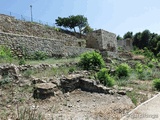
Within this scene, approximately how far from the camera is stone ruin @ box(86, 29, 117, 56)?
21109 millimetres

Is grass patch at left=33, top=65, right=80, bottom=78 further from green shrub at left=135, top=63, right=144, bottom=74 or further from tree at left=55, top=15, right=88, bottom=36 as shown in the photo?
tree at left=55, top=15, right=88, bottom=36

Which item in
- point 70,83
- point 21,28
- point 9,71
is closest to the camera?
point 9,71

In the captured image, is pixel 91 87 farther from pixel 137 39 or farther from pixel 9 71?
pixel 137 39

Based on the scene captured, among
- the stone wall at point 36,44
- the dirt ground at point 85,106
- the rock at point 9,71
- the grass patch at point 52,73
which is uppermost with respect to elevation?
the stone wall at point 36,44

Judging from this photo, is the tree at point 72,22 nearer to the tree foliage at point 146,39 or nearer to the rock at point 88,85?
the tree foliage at point 146,39

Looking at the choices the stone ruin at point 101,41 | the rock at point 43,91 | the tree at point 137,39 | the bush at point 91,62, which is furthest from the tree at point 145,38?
the rock at point 43,91

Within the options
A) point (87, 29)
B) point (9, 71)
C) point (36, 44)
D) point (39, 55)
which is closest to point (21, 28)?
point (36, 44)

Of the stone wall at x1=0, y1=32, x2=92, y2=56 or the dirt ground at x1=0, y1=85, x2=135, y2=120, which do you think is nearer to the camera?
the dirt ground at x1=0, y1=85, x2=135, y2=120

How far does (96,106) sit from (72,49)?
11381 millimetres

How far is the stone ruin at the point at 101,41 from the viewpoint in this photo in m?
21.1

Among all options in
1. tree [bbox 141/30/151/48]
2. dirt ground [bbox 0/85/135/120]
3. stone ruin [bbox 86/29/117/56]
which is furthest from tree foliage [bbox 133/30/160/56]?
dirt ground [bbox 0/85/135/120]

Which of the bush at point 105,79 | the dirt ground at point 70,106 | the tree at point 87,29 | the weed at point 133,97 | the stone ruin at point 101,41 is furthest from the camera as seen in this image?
the tree at point 87,29

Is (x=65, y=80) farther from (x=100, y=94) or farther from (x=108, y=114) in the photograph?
(x=108, y=114)

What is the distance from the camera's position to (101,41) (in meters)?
21.1
